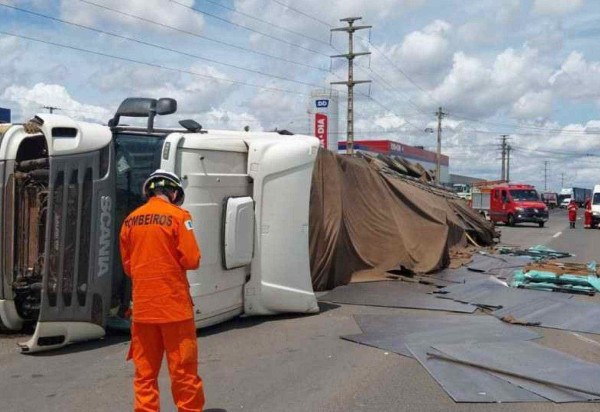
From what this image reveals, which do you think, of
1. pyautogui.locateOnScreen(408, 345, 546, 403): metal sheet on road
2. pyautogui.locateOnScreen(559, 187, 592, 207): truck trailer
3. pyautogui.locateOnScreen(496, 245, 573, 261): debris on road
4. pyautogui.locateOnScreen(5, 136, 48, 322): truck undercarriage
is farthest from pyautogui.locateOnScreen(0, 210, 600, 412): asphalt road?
pyautogui.locateOnScreen(559, 187, 592, 207): truck trailer

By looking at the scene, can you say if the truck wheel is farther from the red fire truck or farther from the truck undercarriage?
the truck undercarriage

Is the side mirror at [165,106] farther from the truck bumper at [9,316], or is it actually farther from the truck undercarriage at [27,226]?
the truck bumper at [9,316]

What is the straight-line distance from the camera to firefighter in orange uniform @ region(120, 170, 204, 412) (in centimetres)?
449

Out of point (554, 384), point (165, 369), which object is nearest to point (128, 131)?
point (165, 369)

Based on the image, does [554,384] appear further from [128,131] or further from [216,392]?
[128,131]

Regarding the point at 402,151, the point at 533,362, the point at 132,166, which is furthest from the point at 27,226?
the point at 402,151

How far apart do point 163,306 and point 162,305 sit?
0.4 inches

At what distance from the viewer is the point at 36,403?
536cm

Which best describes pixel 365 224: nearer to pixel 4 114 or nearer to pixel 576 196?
pixel 4 114

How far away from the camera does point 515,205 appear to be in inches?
1495

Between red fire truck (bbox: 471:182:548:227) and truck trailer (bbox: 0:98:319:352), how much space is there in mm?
31208

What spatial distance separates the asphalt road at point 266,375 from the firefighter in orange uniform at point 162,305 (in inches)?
31.7

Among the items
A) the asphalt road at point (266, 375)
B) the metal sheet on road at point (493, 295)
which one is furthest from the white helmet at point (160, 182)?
the metal sheet on road at point (493, 295)

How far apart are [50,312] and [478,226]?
52.1 ft
